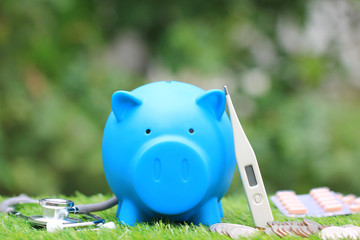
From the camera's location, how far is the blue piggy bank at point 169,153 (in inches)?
66.4

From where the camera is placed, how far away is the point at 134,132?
1.73 meters

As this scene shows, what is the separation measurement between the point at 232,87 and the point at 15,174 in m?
2.12

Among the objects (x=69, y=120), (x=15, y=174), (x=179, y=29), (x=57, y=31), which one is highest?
(x=57, y=31)

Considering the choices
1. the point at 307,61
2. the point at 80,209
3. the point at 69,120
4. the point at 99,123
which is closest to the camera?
the point at 80,209

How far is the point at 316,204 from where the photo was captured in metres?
2.25

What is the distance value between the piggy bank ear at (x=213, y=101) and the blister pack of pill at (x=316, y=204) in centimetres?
64

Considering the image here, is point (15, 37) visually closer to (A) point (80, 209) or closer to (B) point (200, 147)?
(A) point (80, 209)

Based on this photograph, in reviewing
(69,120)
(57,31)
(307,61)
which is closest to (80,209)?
(69,120)

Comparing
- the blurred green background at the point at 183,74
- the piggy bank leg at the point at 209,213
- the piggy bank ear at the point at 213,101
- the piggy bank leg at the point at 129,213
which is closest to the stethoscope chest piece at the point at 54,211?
the piggy bank leg at the point at 129,213

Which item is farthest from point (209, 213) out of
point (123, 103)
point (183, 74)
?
point (183, 74)

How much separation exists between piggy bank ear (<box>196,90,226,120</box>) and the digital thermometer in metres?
0.05

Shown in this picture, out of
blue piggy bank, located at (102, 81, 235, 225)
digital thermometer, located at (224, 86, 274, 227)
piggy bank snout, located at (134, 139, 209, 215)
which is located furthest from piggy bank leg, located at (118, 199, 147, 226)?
digital thermometer, located at (224, 86, 274, 227)

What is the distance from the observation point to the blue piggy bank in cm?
169

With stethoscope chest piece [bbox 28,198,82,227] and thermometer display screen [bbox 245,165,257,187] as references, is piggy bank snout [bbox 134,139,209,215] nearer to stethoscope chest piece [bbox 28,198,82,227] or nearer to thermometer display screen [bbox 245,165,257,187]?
thermometer display screen [bbox 245,165,257,187]
